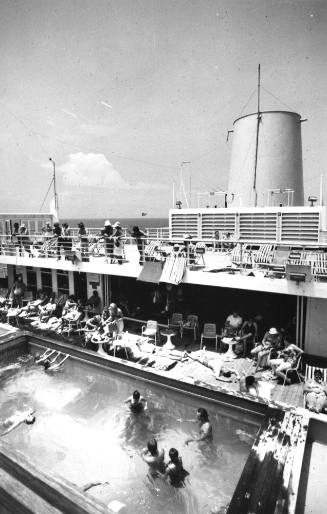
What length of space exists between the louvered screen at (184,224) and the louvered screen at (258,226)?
2.10m

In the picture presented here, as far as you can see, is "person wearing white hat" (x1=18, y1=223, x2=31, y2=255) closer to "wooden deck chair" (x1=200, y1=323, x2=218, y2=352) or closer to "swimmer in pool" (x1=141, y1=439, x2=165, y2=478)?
"wooden deck chair" (x1=200, y1=323, x2=218, y2=352)

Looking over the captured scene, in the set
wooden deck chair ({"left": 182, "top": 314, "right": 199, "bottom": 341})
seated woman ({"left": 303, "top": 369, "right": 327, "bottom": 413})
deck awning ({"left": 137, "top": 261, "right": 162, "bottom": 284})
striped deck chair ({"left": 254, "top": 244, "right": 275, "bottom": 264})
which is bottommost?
seated woman ({"left": 303, "top": 369, "right": 327, "bottom": 413})

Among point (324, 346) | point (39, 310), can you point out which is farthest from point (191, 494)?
point (39, 310)

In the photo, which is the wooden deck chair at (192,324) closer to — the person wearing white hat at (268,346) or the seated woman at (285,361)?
the person wearing white hat at (268,346)

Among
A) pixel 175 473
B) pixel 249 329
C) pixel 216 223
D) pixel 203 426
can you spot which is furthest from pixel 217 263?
pixel 175 473

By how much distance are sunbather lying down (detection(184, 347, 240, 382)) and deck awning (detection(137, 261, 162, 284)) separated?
272 cm

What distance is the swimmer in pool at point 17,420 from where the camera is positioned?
8145 mm

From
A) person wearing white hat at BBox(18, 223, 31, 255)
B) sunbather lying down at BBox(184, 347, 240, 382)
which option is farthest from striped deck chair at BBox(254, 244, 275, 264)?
person wearing white hat at BBox(18, 223, 31, 255)

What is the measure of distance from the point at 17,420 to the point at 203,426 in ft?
15.8

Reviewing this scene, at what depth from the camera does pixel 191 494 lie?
6.10 meters

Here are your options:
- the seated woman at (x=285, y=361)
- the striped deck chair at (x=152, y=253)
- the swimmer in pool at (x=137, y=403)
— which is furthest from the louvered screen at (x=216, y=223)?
the swimmer in pool at (x=137, y=403)

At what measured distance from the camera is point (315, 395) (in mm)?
7000

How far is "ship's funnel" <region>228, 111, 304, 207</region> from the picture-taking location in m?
16.1

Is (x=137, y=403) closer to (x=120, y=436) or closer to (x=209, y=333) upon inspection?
(x=120, y=436)
